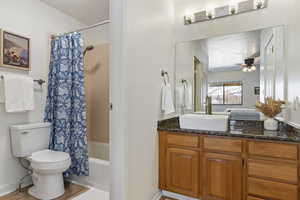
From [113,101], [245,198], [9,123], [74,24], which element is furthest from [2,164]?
[245,198]

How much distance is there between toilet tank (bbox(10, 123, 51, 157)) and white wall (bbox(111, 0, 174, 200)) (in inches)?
47.1

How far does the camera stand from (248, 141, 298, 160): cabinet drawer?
4.53 feet

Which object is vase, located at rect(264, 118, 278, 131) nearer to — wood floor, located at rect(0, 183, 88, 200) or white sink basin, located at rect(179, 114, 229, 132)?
white sink basin, located at rect(179, 114, 229, 132)

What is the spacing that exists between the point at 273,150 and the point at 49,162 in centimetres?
209

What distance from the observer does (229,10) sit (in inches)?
79.4

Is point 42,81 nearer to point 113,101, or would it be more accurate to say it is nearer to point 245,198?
point 113,101

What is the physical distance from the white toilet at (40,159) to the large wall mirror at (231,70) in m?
1.59

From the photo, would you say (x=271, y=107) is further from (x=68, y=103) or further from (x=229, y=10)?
(x=68, y=103)

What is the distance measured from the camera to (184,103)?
7.61 ft

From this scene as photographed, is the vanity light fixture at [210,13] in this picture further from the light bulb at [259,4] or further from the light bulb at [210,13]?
the light bulb at [259,4]

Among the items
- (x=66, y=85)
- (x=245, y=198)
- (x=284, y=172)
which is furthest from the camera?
(x=66, y=85)

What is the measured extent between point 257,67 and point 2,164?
3073 mm

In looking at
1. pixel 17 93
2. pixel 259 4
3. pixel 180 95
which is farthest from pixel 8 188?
pixel 259 4

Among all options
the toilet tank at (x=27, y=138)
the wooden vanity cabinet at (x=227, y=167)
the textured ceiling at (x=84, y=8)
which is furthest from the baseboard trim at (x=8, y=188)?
the textured ceiling at (x=84, y=8)
